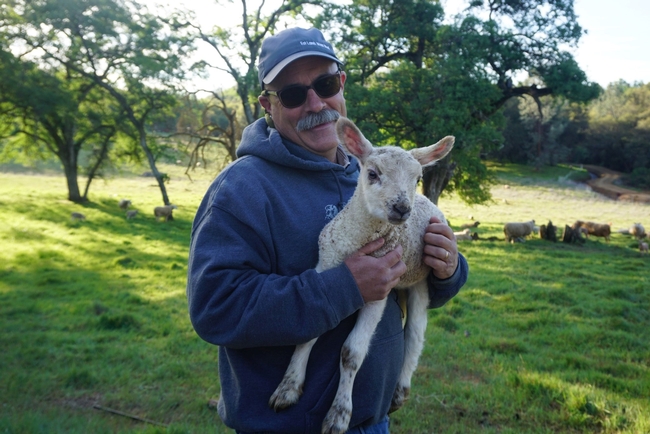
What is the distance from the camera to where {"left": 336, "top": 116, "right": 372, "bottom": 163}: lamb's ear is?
233 centimetres

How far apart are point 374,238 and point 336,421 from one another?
2.65 ft

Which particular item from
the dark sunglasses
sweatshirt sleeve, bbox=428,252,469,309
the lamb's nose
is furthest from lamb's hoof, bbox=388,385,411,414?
the dark sunglasses

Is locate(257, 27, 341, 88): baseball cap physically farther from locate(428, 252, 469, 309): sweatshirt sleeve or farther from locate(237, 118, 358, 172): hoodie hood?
locate(428, 252, 469, 309): sweatshirt sleeve

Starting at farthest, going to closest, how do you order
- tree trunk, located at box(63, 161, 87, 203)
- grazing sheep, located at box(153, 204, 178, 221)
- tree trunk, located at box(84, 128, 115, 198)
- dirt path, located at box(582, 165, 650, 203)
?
1. dirt path, located at box(582, 165, 650, 203)
2. tree trunk, located at box(84, 128, 115, 198)
3. tree trunk, located at box(63, 161, 87, 203)
4. grazing sheep, located at box(153, 204, 178, 221)

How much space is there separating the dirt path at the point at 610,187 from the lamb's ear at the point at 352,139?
33.0 m

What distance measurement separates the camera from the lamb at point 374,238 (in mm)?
1972

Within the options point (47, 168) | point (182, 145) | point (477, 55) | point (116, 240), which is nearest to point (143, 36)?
point (182, 145)

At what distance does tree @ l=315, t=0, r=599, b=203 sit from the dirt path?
17.8 meters

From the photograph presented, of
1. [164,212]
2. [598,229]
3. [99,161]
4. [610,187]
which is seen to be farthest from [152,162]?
[610,187]

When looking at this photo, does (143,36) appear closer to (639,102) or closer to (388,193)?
(388,193)

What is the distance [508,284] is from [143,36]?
57.5 feet

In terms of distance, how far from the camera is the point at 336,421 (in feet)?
6.37

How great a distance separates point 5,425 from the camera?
3.70m

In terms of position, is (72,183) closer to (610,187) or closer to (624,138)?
(610,187)
